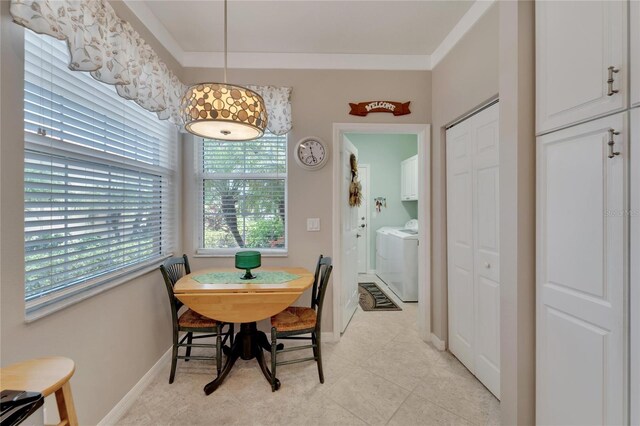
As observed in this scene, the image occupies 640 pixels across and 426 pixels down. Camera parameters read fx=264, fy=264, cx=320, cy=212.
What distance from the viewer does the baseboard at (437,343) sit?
236cm

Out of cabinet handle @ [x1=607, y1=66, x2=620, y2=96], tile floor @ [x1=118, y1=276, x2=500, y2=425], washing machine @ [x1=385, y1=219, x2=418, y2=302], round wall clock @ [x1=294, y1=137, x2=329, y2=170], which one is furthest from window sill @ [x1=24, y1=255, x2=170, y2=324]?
washing machine @ [x1=385, y1=219, x2=418, y2=302]

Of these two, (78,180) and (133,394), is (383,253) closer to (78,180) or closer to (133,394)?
(133,394)

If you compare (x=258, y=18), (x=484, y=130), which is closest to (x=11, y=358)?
(x=258, y=18)

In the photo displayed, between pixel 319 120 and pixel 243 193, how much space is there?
39.9 inches

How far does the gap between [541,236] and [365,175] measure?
12.8ft

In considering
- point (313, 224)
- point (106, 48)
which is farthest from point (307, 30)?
point (313, 224)

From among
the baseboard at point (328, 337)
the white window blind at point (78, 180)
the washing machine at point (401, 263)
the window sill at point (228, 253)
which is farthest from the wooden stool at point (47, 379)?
the washing machine at point (401, 263)

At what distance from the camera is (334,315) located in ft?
8.32

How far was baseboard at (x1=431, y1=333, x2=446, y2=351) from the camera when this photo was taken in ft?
7.73

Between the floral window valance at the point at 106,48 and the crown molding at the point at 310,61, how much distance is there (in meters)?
0.52

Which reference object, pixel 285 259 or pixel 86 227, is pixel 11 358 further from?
pixel 285 259

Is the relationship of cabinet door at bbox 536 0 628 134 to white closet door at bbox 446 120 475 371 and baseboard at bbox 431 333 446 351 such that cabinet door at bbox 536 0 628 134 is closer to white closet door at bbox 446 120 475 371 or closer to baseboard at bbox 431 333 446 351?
white closet door at bbox 446 120 475 371

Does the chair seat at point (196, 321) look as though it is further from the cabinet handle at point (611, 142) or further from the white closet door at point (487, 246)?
the cabinet handle at point (611, 142)

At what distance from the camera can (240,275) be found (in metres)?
2.17
